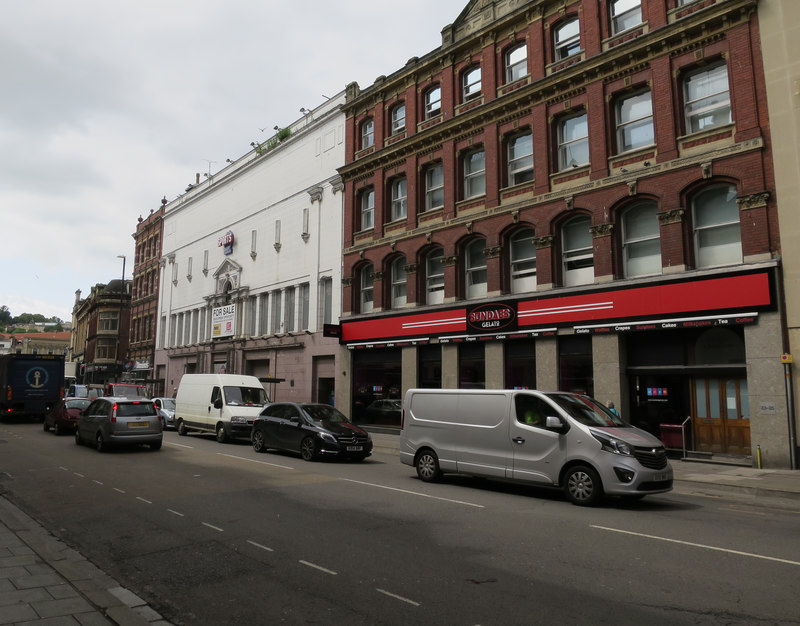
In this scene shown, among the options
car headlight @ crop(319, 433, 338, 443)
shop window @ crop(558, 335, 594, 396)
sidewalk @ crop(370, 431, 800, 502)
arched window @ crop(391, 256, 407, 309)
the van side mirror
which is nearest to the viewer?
the van side mirror

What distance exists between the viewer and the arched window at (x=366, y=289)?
91.5 ft

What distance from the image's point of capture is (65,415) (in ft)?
71.7

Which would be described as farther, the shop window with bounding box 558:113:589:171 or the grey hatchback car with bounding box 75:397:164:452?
the shop window with bounding box 558:113:589:171

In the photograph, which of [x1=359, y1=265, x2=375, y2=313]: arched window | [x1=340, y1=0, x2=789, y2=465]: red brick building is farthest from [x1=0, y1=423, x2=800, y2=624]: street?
[x1=359, y1=265, x2=375, y2=313]: arched window

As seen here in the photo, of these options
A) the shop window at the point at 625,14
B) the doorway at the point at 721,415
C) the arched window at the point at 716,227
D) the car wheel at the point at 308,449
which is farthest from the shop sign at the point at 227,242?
the doorway at the point at 721,415

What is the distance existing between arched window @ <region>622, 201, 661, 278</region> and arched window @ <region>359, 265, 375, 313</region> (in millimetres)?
12333

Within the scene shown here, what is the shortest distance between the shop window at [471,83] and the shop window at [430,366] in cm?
1047

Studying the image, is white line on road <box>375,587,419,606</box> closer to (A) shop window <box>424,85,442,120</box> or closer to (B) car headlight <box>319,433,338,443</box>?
(B) car headlight <box>319,433,338,443</box>

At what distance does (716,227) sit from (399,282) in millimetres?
13183

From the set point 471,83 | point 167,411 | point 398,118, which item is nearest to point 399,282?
point 398,118

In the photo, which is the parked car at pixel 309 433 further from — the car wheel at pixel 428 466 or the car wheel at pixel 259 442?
the car wheel at pixel 428 466

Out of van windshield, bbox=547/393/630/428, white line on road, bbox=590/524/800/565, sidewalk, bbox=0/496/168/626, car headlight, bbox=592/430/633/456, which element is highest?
van windshield, bbox=547/393/630/428

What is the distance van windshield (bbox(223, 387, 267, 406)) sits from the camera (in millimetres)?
21172

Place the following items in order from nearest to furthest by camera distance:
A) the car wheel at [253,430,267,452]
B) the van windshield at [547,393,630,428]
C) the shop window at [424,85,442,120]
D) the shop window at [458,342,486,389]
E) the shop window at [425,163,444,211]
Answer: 1. the van windshield at [547,393,630,428]
2. the car wheel at [253,430,267,452]
3. the shop window at [458,342,486,389]
4. the shop window at [425,163,444,211]
5. the shop window at [424,85,442,120]
